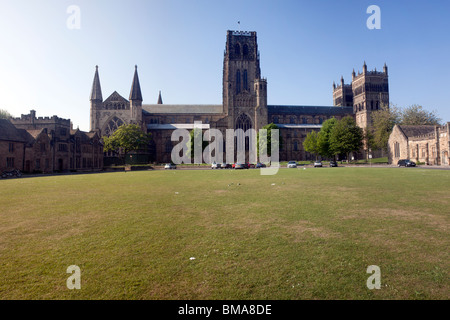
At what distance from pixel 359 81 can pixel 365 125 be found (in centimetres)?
1797

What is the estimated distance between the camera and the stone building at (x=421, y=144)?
4922cm

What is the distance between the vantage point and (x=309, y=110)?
96.1 m

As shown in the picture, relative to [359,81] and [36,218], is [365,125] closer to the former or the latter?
[359,81]

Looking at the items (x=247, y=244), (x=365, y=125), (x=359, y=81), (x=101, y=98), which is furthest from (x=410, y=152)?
(x=101, y=98)

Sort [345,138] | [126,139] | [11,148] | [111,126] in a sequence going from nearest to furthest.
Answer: [11,148]
[126,139]
[345,138]
[111,126]

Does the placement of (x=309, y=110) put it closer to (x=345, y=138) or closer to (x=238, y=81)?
(x=238, y=81)

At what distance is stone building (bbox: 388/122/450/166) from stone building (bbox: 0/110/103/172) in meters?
71.0

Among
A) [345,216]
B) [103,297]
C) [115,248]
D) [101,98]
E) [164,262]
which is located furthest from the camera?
[101,98]

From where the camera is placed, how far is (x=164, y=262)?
4.91 m

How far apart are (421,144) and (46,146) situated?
244ft

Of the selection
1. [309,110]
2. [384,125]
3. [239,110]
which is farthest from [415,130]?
[239,110]

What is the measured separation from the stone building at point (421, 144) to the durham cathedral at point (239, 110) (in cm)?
2799

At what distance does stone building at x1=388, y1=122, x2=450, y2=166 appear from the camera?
49.2m

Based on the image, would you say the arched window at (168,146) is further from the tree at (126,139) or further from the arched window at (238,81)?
the arched window at (238,81)
